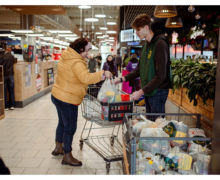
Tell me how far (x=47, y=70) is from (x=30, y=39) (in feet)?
15.9

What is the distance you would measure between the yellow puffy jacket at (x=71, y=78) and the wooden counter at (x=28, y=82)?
13.9ft

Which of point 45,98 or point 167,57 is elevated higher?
point 167,57

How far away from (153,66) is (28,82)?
551 centimetres

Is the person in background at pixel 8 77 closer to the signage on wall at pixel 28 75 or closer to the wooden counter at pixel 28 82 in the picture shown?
the wooden counter at pixel 28 82

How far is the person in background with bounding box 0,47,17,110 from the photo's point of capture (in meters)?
6.57

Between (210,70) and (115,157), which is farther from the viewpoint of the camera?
(210,70)

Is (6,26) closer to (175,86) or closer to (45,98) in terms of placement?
(45,98)

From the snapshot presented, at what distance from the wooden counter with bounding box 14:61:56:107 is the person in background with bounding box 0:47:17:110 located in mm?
212

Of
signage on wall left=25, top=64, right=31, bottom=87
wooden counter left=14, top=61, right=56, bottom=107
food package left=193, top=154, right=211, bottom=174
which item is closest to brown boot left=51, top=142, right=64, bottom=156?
food package left=193, top=154, right=211, bottom=174

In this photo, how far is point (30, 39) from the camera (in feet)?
45.3

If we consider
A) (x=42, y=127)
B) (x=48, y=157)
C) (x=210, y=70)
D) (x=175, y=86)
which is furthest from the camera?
(x=42, y=127)

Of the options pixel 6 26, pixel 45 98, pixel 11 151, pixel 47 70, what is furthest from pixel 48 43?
pixel 11 151

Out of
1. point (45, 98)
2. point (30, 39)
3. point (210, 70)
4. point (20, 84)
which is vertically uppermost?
point (30, 39)

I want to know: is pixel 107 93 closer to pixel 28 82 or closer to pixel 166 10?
pixel 166 10
